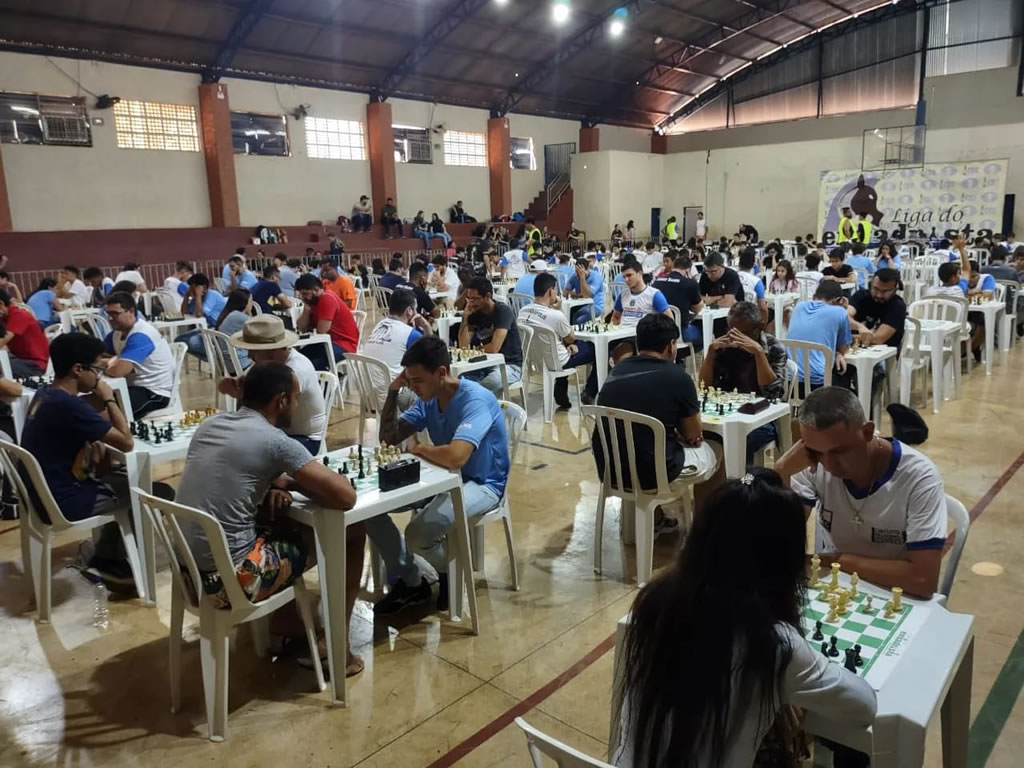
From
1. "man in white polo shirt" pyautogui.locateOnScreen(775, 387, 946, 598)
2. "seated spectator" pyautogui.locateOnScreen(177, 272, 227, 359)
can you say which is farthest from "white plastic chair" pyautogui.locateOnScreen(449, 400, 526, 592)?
"seated spectator" pyautogui.locateOnScreen(177, 272, 227, 359)

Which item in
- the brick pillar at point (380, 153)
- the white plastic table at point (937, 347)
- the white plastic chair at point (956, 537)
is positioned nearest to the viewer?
the white plastic chair at point (956, 537)

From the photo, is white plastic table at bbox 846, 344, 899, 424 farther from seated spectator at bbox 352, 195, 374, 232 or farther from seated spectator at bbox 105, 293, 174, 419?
seated spectator at bbox 352, 195, 374, 232

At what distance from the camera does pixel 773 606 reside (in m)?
1.36

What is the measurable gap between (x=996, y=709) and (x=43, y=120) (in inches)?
636

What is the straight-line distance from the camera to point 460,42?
17219mm

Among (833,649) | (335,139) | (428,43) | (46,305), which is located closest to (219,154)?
(335,139)

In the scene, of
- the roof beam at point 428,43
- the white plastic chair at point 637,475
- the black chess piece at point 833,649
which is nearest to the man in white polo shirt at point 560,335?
the white plastic chair at point 637,475

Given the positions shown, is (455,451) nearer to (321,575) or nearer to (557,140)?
(321,575)

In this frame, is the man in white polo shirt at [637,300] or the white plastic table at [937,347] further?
the man in white polo shirt at [637,300]

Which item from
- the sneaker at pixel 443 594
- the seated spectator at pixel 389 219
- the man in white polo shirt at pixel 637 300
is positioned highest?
the seated spectator at pixel 389 219

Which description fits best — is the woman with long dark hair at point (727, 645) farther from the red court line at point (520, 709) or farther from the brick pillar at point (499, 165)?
the brick pillar at point (499, 165)

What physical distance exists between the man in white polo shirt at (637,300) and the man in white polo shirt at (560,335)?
0.49m

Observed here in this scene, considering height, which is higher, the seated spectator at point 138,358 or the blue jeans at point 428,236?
the blue jeans at point 428,236

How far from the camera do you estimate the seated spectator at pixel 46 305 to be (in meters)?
7.71
